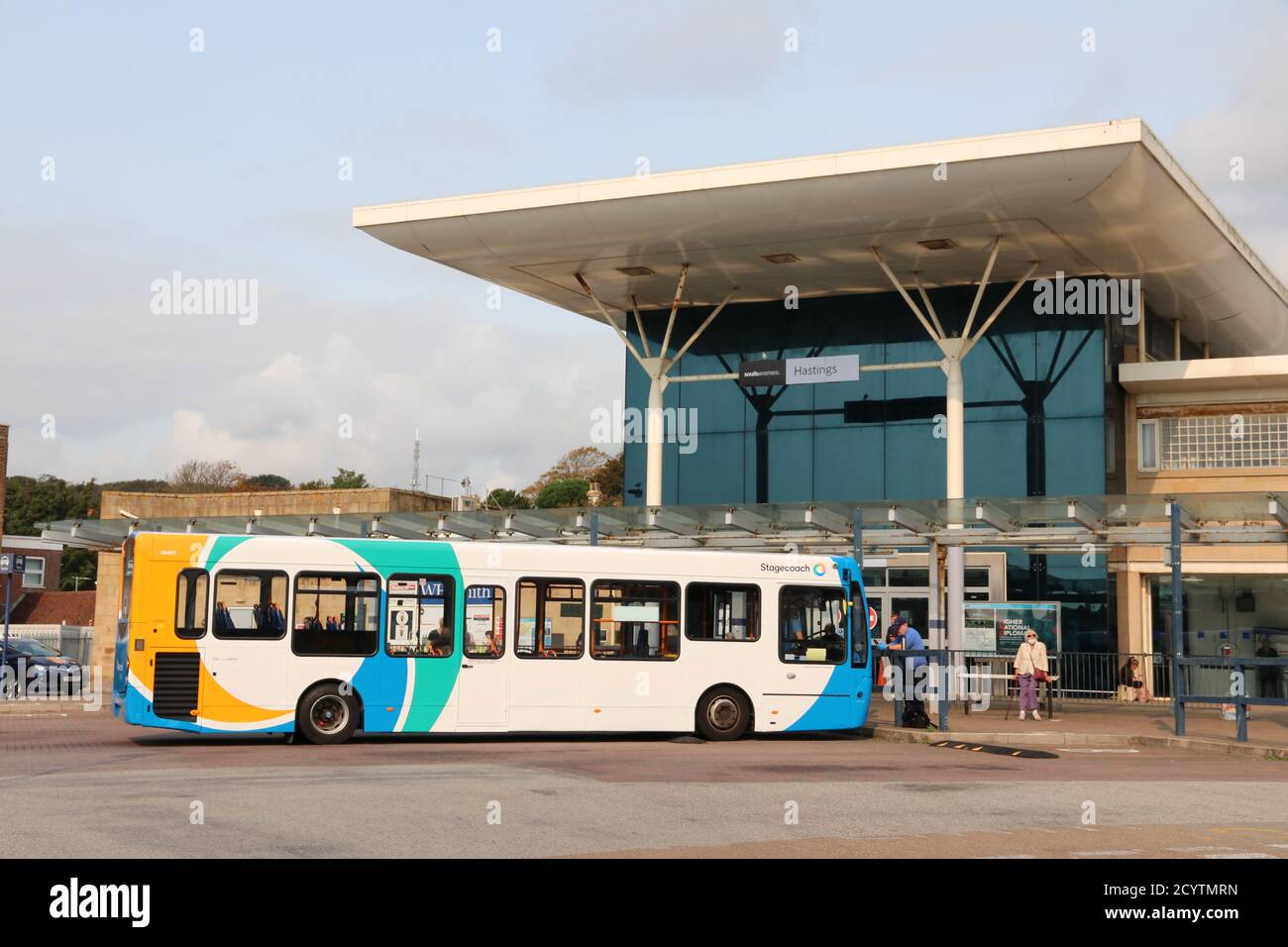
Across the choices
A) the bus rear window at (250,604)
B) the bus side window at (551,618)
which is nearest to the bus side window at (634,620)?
the bus side window at (551,618)

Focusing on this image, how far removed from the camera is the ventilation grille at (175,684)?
60.1 feet

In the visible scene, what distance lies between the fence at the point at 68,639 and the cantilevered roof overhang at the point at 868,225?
Answer: 1954 centimetres

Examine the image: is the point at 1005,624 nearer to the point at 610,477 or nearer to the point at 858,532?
the point at 858,532

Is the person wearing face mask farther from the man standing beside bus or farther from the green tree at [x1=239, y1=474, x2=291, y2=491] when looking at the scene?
the green tree at [x1=239, y1=474, x2=291, y2=491]

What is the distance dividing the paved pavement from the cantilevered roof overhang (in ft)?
41.2

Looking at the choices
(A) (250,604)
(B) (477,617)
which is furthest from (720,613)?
(A) (250,604)

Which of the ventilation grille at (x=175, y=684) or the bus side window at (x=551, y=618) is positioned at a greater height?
the bus side window at (x=551, y=618)

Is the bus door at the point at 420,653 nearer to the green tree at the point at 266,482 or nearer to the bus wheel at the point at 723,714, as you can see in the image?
the bus wheel at the point at 723,714
